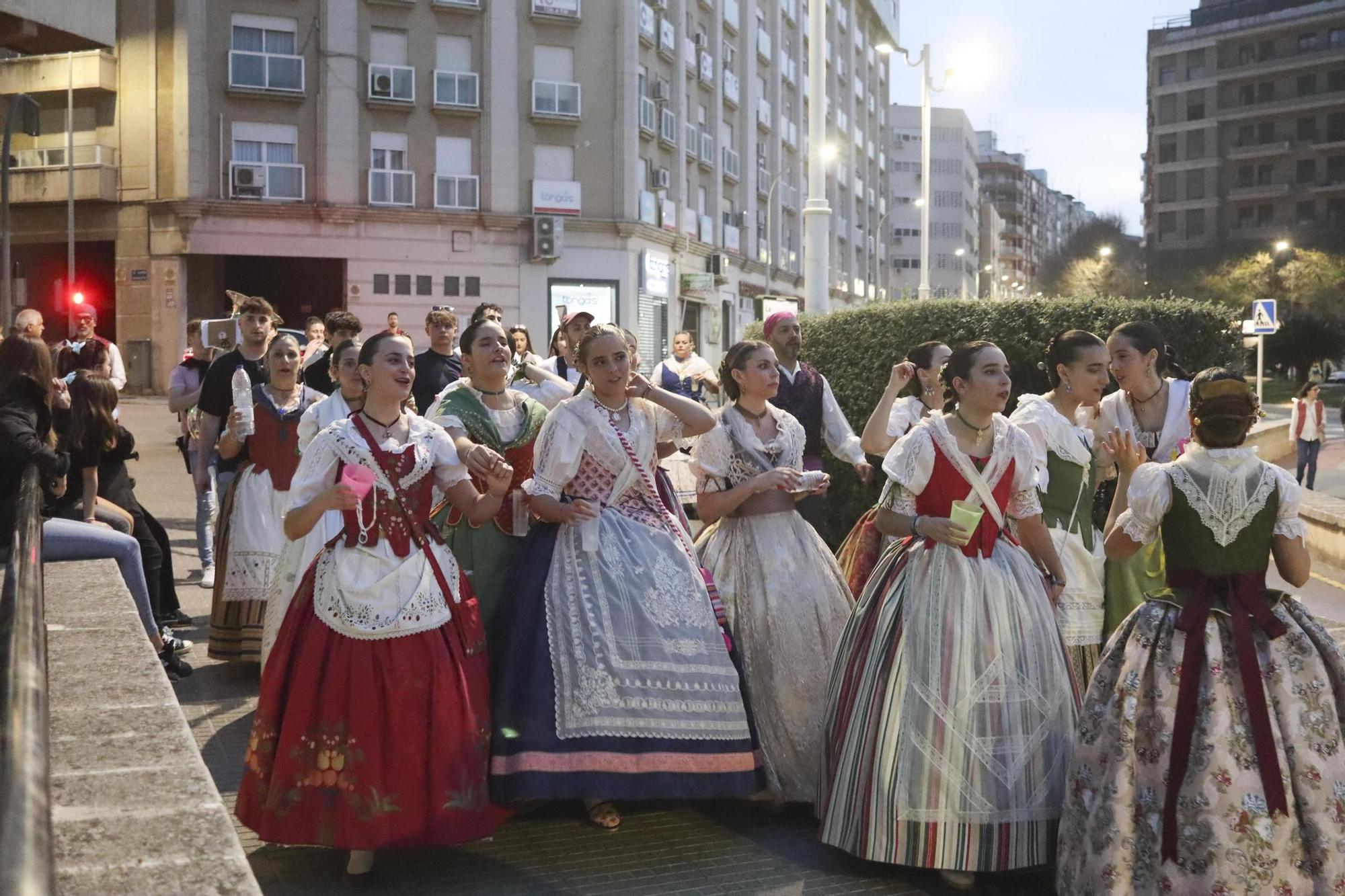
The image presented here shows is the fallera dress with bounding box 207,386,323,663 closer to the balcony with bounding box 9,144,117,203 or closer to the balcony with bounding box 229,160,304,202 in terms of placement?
the balcony with bounding box 229,160,304,202

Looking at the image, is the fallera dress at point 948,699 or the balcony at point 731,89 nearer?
the fallera dress at point 948,699

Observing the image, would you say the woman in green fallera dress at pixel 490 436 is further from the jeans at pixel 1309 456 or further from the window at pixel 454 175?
the window at pixel 454 175

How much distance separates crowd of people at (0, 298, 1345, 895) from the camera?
13.9 ft

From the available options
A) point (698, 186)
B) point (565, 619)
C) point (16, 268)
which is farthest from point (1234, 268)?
point (565, 619)

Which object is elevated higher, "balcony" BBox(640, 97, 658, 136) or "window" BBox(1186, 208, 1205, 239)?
"window" BBox(1186, 208, 1205, 239)

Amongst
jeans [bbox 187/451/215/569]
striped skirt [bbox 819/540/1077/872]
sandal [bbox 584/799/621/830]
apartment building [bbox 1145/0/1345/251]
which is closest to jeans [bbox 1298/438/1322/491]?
jeans [bbox 187/451/215/569]

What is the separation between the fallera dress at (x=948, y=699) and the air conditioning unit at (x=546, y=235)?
29.7 meters

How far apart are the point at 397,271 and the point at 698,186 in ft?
39.6

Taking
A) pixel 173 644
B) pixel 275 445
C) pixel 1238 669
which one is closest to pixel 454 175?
pixel 275 445

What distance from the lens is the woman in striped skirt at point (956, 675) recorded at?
4660 millimetres

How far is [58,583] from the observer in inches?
213

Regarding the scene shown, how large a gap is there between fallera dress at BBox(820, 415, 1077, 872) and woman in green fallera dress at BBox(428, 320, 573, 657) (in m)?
1.52

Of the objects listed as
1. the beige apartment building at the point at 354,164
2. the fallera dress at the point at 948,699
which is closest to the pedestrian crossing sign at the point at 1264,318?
the beige apartment building at the point at 354,164

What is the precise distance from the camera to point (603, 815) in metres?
5.31
